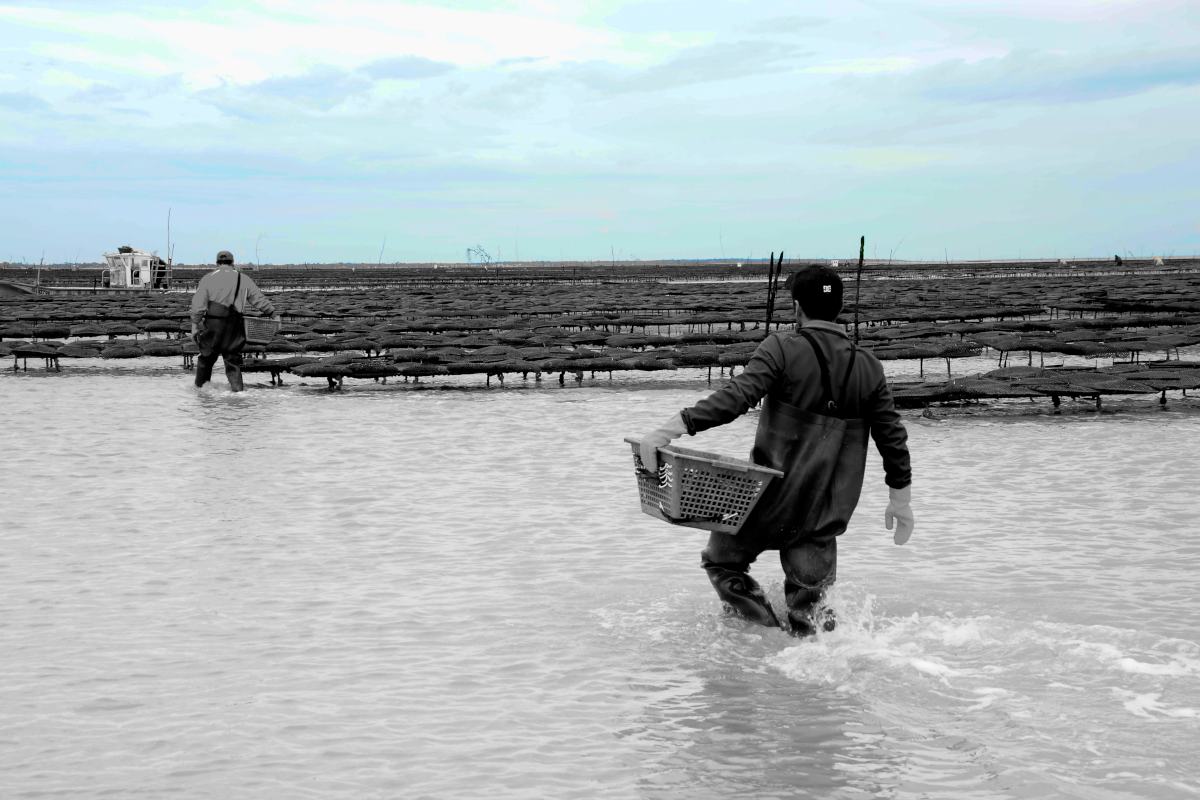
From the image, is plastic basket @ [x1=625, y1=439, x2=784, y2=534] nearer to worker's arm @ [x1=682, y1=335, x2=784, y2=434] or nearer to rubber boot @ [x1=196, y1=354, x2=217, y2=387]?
worker's arm @ [x1=682, y1=335, x2=784, y2=434]

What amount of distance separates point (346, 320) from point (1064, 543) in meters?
29.6

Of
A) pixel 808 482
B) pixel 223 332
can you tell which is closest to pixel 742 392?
pixel 808 482

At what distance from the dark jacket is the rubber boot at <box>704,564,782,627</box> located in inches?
14.4

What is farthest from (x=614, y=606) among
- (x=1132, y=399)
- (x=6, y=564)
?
(x=1132, y=399)

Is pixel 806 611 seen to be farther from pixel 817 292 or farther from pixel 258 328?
pixel 258 328

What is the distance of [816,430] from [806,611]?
87 cm

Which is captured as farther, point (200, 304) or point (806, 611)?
point (200, 304)

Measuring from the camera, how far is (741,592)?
6297 mm

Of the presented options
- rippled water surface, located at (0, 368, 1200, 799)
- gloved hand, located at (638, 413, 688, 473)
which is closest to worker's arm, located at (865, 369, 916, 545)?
rippled water surface, located at (0, 368, 1200, 799)

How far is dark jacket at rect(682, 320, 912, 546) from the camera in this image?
5906mm

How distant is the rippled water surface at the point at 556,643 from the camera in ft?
16.2

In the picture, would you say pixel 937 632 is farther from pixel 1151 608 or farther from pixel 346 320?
pixel 346 320

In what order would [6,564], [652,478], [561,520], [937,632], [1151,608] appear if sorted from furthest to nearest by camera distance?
[561,520] → [6,564] → [1151,608] → [937,632] → [652,478]

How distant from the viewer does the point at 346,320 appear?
3656 cm
